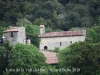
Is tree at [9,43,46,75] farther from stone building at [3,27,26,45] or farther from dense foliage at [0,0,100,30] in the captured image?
dense foliage at [0,0,100,30]

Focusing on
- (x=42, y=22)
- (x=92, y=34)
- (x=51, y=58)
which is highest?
(x=42, y=22)

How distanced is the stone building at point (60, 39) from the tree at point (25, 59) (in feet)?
26.5

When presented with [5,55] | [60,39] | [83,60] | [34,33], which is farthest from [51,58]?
[34,33]

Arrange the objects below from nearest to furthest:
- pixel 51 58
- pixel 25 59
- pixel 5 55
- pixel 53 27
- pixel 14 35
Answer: pixel 25 59 < pixel 5 55 < pixel 51 58 < pixel 14 35 < pixel 53 27

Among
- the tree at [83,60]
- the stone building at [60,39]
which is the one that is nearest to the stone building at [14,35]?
the stone building at [60,39]

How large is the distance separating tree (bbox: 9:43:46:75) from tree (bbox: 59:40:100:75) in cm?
235

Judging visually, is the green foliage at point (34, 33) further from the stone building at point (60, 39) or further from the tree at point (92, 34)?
the tree at point (92, 34)

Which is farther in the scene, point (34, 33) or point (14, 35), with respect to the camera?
point (34, 33)

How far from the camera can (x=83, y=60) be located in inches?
1678

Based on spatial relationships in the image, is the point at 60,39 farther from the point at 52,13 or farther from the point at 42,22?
the point at 52,13

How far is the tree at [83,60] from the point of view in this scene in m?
42.3

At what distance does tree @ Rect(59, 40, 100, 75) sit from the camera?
42.3 m

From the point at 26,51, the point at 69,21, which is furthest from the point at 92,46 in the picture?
the point at 69,21

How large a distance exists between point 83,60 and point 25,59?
17.8 ft
